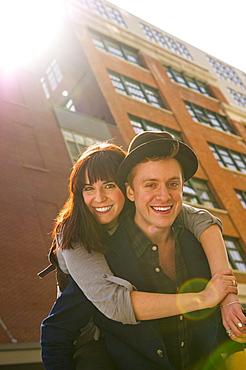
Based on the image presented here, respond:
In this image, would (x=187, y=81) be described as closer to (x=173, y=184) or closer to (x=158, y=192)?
(x=173, y=184)

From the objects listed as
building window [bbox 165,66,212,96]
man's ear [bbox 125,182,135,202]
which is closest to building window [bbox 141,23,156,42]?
building window [bbox 165,66,212,96]

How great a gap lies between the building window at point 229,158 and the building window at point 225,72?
11.5 metres

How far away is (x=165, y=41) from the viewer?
29.5 meters

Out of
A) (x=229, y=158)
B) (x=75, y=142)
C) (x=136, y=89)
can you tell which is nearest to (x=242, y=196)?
(x=229, y=158)

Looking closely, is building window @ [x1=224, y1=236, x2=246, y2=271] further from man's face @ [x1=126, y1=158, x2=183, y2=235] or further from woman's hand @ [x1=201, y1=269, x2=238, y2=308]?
woman's hand @ [x1=201, y1=269, x2=238, y2=308]

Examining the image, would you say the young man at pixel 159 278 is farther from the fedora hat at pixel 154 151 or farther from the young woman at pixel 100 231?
the young woman at pixel 100 231

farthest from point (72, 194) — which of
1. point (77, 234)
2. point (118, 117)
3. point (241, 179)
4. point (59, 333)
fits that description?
point (241, 179)

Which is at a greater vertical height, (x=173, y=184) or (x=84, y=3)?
(x=84, y=3)

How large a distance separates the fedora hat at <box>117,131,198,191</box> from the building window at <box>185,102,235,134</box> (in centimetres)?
2110

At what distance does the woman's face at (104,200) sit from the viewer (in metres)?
3.37

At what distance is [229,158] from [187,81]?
7.00 m

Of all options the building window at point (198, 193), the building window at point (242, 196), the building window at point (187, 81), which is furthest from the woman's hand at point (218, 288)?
the building window at point (187, 81)

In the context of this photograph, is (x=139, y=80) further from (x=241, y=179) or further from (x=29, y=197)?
(x=29, y=197)

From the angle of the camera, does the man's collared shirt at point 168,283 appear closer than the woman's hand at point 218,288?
No
